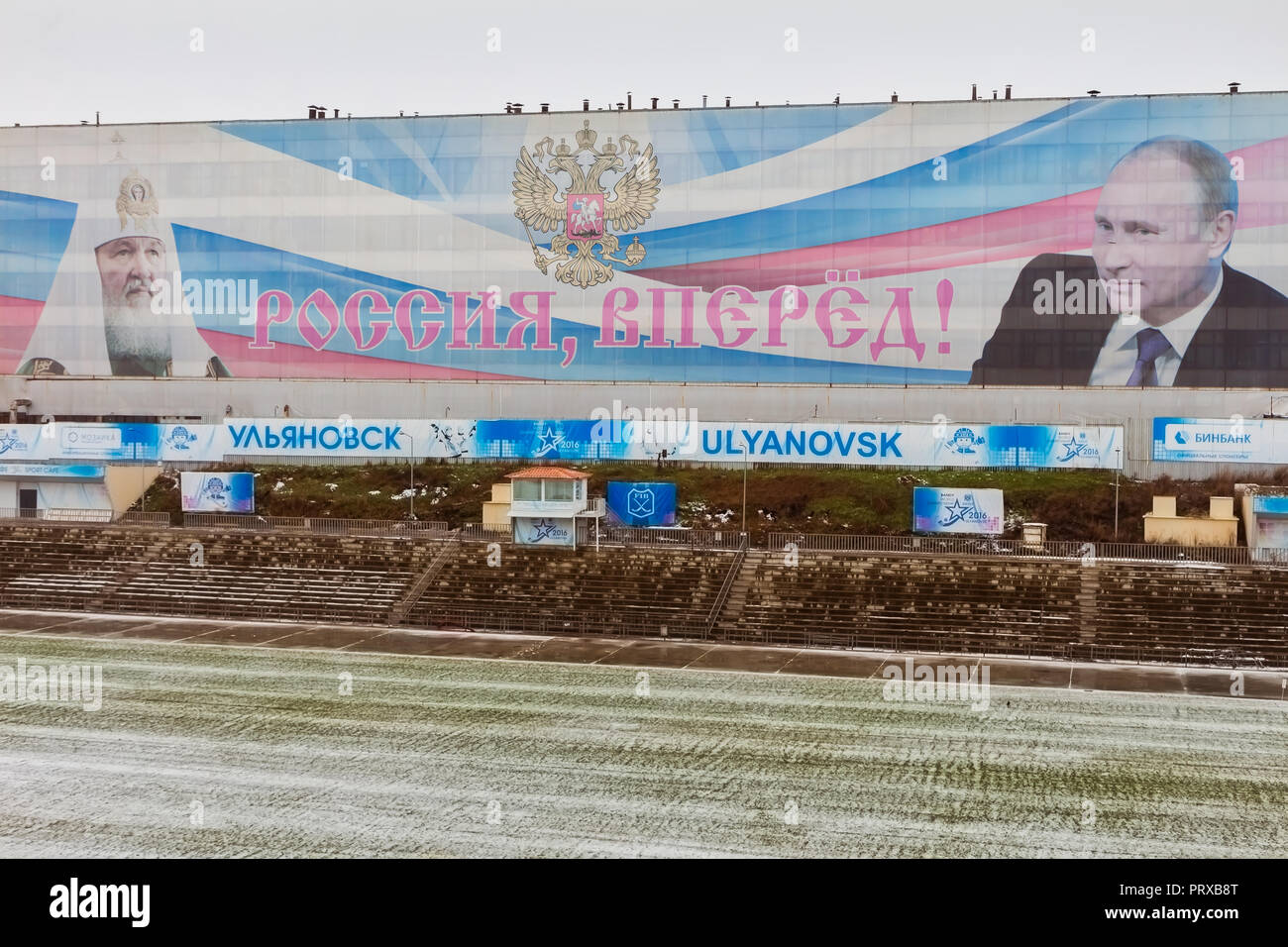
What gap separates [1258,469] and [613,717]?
124ft

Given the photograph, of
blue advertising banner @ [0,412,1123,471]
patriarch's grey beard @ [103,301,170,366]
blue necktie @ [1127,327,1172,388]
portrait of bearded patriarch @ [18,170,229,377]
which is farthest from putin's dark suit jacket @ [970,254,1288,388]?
patriarch's grey beard @ [103,301,170,366]

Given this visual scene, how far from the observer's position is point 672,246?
70.8 m

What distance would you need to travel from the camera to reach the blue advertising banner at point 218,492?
59.8 metres

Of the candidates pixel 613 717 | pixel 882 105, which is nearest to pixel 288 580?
pixel 613 717

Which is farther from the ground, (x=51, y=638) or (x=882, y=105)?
(x=882, y=105)

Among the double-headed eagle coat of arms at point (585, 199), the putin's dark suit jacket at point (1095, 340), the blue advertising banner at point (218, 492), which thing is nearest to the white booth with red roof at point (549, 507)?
the blue advertising banner at point (218, 492)

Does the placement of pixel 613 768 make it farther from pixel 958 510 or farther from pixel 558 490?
pixel 958 510

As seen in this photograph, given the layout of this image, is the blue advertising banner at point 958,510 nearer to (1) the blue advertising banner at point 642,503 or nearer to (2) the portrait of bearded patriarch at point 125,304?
(1) the blue advertising banner at point 642,503

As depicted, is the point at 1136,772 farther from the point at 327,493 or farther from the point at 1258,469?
the point at 327,493

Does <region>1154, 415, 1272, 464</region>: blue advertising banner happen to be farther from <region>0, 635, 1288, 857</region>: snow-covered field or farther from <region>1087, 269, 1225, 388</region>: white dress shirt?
<region>0, 635, 1288, 857</region>: snow-covered field

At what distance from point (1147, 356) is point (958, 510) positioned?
63.0ft

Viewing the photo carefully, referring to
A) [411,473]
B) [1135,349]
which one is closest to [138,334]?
[411,473]

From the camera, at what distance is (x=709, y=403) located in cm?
6956

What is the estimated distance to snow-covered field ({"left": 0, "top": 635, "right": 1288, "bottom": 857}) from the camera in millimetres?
25000
